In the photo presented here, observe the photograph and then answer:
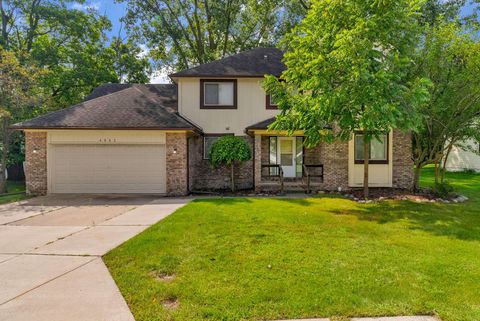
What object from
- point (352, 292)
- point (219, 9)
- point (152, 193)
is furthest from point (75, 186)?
point (219, 9)

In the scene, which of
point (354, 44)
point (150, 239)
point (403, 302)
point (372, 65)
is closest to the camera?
point (403, 302)

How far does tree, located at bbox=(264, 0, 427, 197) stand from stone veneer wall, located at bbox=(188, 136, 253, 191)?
5.01m

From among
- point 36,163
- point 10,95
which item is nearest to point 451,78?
point 36,163

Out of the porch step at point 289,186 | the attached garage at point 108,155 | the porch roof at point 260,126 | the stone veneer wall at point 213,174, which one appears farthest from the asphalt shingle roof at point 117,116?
the porch step at point 289,186

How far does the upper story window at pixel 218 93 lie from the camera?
1456 cm

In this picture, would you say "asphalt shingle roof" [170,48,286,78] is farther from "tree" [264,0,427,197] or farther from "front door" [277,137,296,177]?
"tree" [264,0,427,197]

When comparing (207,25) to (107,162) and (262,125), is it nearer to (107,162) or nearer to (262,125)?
(262,125)

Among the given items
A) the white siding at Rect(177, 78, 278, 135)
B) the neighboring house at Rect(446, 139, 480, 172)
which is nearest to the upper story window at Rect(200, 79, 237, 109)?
the white siding at Rect(177, 78, 278, 135)

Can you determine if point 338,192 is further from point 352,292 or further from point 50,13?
point 50,13

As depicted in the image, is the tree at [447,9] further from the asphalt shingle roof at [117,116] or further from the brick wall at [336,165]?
the asphalt shingle roof at [117,116]

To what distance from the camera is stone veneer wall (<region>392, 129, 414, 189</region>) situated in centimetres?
1329

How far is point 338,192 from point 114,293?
36.4ft

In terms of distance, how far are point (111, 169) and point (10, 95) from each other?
567 centimetres

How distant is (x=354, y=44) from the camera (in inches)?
321
